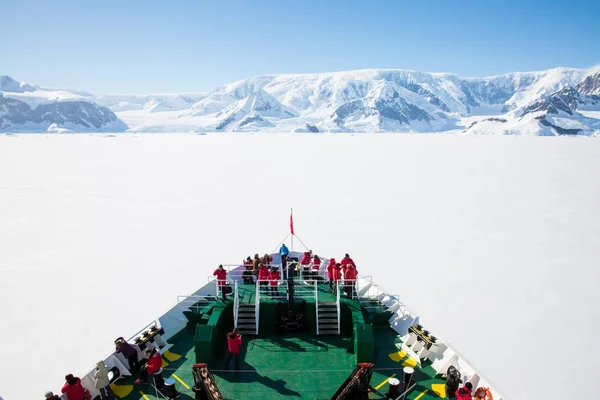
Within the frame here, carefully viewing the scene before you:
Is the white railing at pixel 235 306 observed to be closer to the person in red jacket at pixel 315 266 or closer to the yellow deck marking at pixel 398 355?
the person in red jacket at pixel 315 266

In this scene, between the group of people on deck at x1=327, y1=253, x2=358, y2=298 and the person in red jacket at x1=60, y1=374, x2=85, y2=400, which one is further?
the group of people on deck at x1=327, y1=253, x2=358, y2=298

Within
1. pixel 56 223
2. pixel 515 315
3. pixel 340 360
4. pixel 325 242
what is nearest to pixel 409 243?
pixel 325 242

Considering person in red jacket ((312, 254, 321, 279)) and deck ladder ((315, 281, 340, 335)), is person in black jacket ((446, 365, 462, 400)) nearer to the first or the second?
deck ladder ((315, 281, 340, 335))

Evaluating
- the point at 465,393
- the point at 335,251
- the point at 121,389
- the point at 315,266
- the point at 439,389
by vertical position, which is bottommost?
the point at 335,251

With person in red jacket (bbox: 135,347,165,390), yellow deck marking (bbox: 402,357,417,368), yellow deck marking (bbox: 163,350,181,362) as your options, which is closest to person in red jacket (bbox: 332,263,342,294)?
yellow deck marking (bbox: 402,357,417,368)

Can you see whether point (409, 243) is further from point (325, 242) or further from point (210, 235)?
point (210, 235)

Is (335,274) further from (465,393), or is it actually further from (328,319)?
(465,393)

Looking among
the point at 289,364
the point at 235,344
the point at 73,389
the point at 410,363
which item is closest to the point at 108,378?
the point at 73,389
